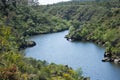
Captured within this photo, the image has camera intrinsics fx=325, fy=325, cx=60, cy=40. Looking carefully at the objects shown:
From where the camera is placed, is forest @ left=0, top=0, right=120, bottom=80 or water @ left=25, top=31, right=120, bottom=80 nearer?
forest @ left=0, top=0, right=120, bottom=80

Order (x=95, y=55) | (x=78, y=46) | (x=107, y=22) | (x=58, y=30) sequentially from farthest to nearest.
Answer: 1. (x=58, y=30)
2. (x=107, y=22)
3. (x=78, y=46)
4. (x=95, y=55)

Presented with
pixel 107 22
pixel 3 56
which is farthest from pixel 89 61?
pixel 107 22

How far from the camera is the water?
3135 inches

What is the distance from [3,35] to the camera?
71938mm

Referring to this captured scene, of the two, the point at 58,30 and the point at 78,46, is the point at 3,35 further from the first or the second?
the point at 58,30

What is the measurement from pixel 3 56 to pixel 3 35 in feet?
51.3

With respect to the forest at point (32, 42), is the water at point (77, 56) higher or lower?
lower

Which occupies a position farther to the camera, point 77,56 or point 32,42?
point 32,42

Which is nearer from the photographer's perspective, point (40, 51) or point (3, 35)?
point (3, 35)

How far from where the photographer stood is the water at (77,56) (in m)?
79.6

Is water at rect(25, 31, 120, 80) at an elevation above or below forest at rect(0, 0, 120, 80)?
below

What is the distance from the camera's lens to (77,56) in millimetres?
104812

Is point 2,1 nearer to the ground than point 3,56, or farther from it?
farther from it

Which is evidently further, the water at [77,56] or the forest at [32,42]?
the water at [77,56]
